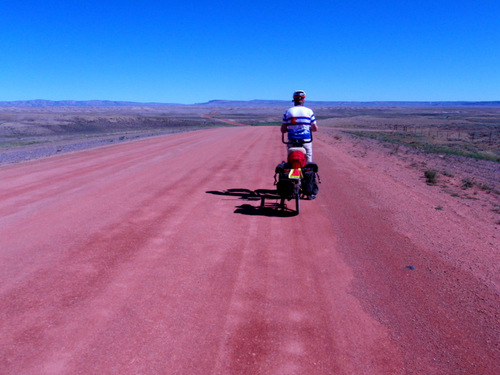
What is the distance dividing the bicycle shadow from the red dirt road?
0.08 meters

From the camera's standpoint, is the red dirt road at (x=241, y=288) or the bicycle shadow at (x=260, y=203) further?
the bicycle shadow at (x=260, y=203)

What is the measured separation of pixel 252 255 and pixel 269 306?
145 centimetres

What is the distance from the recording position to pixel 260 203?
8727 mm

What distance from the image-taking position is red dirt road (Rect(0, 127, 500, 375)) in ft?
11.2

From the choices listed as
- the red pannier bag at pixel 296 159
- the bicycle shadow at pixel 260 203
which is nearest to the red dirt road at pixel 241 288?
the bicycle shadow at pixel 260 203

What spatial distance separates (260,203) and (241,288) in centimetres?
419

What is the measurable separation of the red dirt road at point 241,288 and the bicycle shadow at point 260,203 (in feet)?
0.28

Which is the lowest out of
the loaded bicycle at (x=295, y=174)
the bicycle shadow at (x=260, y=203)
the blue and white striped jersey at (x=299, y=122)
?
the bicycle shadow at (x=260, y=203)

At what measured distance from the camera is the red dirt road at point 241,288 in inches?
135

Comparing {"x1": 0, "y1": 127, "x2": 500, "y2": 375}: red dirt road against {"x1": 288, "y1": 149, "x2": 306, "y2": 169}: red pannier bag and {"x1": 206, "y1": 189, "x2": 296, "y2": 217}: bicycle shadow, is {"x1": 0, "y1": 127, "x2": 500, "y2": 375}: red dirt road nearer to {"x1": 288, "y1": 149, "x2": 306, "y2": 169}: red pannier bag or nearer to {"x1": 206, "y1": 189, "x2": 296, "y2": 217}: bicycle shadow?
{"x1": 206, "y1": 189, "x2": 296, "y2": 217}: bicycle shadow

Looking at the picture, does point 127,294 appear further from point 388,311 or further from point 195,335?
point 388,311

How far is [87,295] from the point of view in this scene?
4.40 metres

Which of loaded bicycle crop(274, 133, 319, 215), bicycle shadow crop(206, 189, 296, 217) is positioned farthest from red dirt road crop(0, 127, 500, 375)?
loaded bicycle crop(274, 133, 319, 215)

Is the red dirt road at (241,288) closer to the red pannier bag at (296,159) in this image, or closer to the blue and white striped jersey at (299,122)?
the red pannier bag at (296,159)
